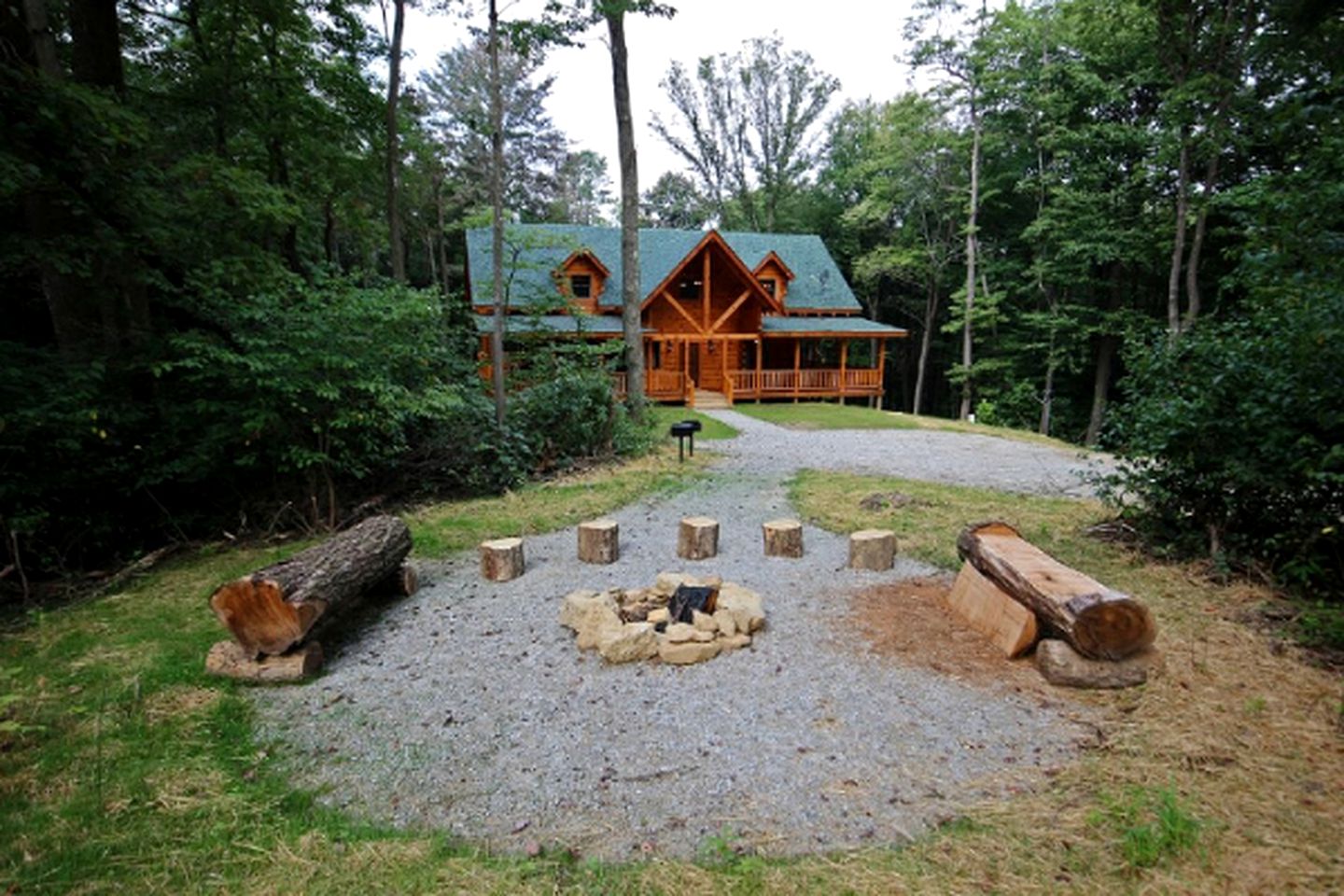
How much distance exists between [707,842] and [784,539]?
3.47 metres

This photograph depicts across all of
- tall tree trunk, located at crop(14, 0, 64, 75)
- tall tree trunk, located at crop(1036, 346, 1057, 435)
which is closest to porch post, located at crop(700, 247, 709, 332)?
tall tree trunk, located at crop(1036, 346, 1057, 435)

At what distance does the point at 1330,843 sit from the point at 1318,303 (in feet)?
11.8

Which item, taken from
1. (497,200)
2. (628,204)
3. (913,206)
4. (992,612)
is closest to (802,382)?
(628,204)

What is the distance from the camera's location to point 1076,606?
3.18 meters

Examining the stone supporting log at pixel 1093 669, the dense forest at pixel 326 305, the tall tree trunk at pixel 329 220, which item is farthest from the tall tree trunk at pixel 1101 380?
the tall tree trunk at pixel 329 220

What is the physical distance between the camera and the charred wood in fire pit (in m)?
3.97

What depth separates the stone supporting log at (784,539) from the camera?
5473 millimetres

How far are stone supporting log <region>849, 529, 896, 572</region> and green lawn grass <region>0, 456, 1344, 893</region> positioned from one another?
1.87 metres

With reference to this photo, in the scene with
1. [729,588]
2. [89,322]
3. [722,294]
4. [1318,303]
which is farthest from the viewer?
[722,294]

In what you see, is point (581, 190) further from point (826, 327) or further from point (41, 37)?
point (41, 37)

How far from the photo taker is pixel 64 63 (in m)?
7.07

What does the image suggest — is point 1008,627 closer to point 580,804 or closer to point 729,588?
point 729,588

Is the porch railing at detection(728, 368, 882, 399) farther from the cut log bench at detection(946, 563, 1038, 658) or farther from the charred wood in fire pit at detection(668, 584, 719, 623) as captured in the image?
the charred wood in fire pit at detection(668, 584, 719, 623)

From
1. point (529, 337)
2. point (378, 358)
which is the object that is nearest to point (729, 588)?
point (378, 358)
